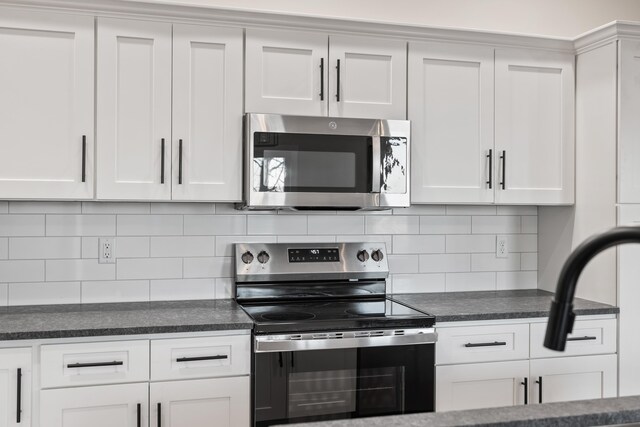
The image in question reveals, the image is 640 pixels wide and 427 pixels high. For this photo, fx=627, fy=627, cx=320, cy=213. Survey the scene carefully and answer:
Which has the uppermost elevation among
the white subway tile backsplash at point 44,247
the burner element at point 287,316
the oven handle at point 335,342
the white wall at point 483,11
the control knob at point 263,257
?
the white wall at point 483,11

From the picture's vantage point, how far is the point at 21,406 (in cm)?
224

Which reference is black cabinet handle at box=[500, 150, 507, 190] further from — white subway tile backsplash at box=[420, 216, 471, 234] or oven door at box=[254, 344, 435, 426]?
oven door at box=[254, 344, 435, 426]

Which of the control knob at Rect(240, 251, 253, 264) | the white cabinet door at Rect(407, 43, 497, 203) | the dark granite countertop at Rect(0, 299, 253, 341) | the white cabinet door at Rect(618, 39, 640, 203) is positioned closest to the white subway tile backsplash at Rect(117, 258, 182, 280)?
the dark granite countertop at Rect(0, 299, 253, 341)

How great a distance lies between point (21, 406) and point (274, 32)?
180 centimetres

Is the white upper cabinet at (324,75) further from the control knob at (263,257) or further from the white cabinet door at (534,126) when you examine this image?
the control knob at (263,257)

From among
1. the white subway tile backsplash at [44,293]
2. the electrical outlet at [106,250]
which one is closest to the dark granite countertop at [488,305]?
the electrical outlet at [106,250]

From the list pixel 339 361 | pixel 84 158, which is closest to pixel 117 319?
pixel 84 158

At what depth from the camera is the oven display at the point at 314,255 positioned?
3.03m

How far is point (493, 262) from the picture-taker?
338 cm

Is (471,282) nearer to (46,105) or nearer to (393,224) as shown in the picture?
(393,224)

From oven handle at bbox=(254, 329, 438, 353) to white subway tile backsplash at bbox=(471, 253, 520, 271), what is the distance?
0.88m

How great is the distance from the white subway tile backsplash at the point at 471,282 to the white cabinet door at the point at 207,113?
1.27 m

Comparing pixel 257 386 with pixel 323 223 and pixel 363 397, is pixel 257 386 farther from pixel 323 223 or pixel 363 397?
pixel 323 223

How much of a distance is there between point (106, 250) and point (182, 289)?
0.39 meters
